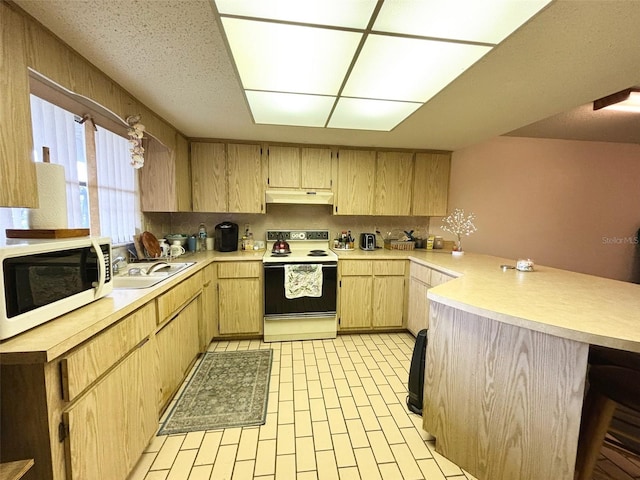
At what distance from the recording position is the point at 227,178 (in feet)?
9.59

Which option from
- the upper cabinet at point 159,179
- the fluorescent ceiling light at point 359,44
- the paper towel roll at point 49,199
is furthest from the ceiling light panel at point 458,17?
the upper cabinet at point 159,179

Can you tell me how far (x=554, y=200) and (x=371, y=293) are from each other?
2918 mm

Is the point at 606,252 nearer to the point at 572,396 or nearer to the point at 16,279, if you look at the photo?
the point at 572,396

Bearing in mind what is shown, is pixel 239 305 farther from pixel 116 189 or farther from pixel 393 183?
pixel 393 183

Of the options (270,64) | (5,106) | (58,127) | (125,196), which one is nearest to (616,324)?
(270,64)

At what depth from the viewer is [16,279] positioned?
842 millimetres

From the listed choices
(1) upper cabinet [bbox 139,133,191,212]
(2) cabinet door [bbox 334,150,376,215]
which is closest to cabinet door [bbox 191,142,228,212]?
(1) upper cabinet [bbox 139,133,191,212]

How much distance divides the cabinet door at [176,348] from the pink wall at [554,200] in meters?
3.04

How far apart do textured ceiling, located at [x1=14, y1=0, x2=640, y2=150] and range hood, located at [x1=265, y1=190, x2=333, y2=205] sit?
73 cm

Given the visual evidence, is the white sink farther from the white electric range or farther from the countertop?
the white electric range

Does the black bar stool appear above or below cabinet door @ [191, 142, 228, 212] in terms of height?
below

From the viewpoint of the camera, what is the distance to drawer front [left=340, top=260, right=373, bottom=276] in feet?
9.37

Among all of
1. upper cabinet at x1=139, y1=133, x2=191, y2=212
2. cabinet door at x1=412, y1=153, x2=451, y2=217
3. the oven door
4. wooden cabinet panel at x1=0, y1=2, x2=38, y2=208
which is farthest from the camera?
cabinet door at x1=412, y1=153, x2=451, y2=217

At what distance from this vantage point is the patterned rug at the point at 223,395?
1683 mm
